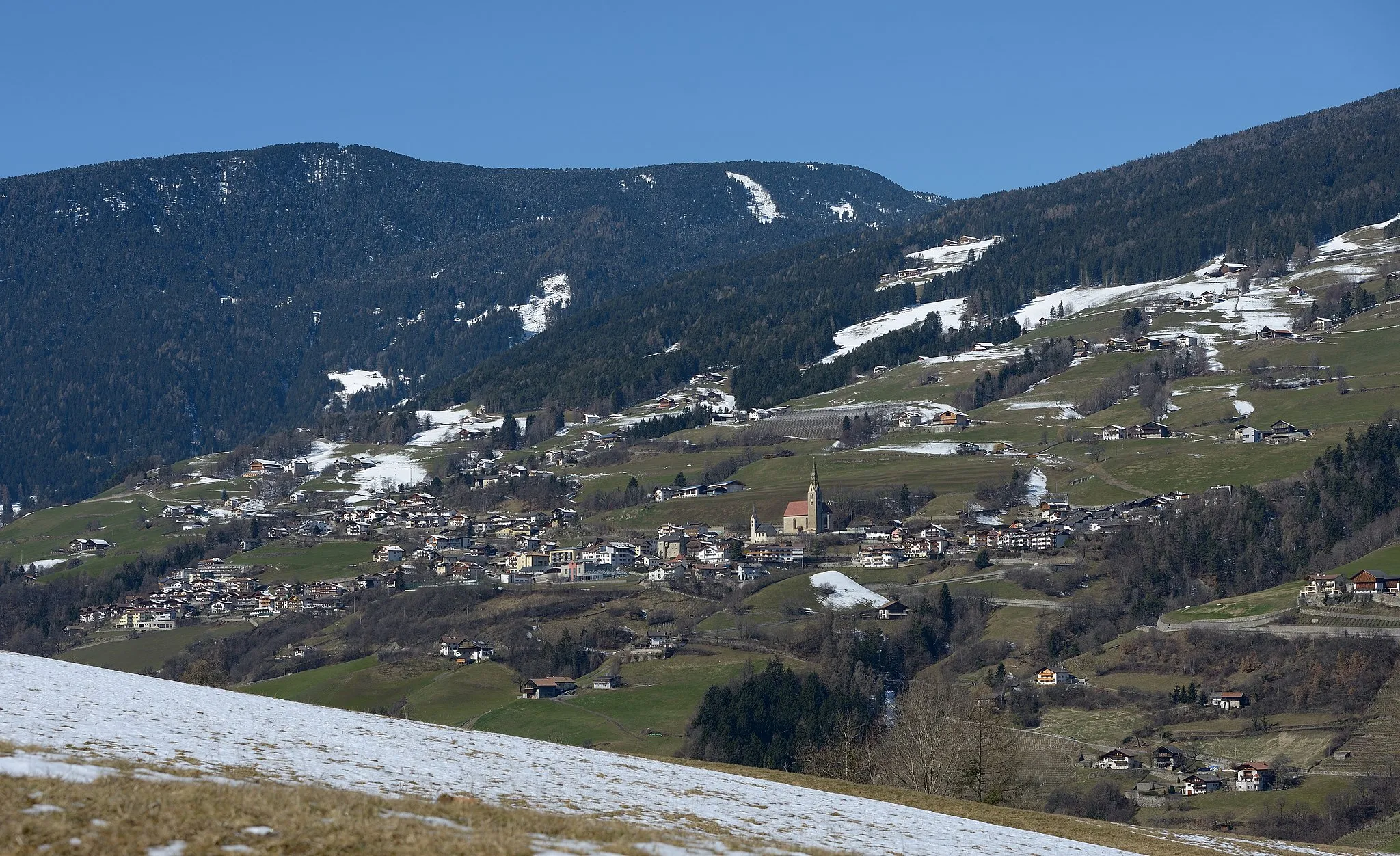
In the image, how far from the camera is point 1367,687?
315 feet

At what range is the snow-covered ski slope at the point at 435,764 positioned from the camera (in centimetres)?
2861

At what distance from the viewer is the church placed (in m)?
175

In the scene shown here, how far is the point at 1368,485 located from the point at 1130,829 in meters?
117

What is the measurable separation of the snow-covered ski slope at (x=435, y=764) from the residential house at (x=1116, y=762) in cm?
5526

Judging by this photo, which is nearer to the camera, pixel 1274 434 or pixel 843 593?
pixel 843 593

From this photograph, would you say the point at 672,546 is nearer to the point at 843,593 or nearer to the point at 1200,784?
the point at 843,593

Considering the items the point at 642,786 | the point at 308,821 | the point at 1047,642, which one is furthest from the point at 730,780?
the point at 1047,642

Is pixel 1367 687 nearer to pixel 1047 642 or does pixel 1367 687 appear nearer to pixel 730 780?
pixel 1047 642

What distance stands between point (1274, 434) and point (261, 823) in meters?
172

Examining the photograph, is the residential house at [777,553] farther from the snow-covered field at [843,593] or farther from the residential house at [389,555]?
the residential house at [389,555]

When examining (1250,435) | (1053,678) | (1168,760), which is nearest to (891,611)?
(1053,678)

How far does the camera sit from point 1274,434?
6959 inches

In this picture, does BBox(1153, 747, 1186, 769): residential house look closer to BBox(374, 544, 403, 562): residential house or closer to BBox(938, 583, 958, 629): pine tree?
BBox(938, 583, 958, 629): pine tree

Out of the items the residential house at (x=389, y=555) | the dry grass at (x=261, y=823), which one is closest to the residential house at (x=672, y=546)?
the residential house at (x=389, y=555)
